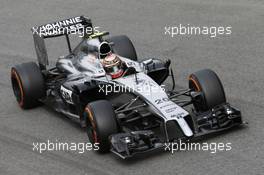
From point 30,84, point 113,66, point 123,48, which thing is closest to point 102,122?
point 113,66

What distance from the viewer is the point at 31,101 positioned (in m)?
12.7

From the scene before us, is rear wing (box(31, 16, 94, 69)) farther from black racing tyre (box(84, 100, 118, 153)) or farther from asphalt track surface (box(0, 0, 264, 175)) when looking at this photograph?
black racing tyre (box(84, 100, 118, 153))

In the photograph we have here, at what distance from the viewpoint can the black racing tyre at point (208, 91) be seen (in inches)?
439

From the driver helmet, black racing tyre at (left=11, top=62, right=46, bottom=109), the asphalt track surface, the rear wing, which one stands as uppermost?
the rear wing

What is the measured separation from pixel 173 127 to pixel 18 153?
92.7 inches

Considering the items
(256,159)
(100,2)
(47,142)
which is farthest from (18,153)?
(100,2)

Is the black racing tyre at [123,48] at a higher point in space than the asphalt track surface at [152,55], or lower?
higher

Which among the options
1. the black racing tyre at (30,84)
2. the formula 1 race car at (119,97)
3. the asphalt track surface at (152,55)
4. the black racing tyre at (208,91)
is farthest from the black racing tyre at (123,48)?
the black racing tyre at (208,91)

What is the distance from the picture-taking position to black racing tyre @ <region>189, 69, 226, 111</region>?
11141mm

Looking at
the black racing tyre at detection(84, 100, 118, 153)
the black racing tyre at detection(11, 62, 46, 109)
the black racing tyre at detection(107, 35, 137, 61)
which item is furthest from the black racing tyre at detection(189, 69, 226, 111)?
the black racing tyre at detection(11, 62, 46, 109)

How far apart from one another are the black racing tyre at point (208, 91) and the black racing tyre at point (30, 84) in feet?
9.36

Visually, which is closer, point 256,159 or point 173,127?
point 256,159

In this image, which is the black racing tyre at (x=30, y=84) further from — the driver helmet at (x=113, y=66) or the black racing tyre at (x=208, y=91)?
the black racing tyre at (x=208, y=91)

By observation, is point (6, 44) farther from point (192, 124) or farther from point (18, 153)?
point (192, 124)
